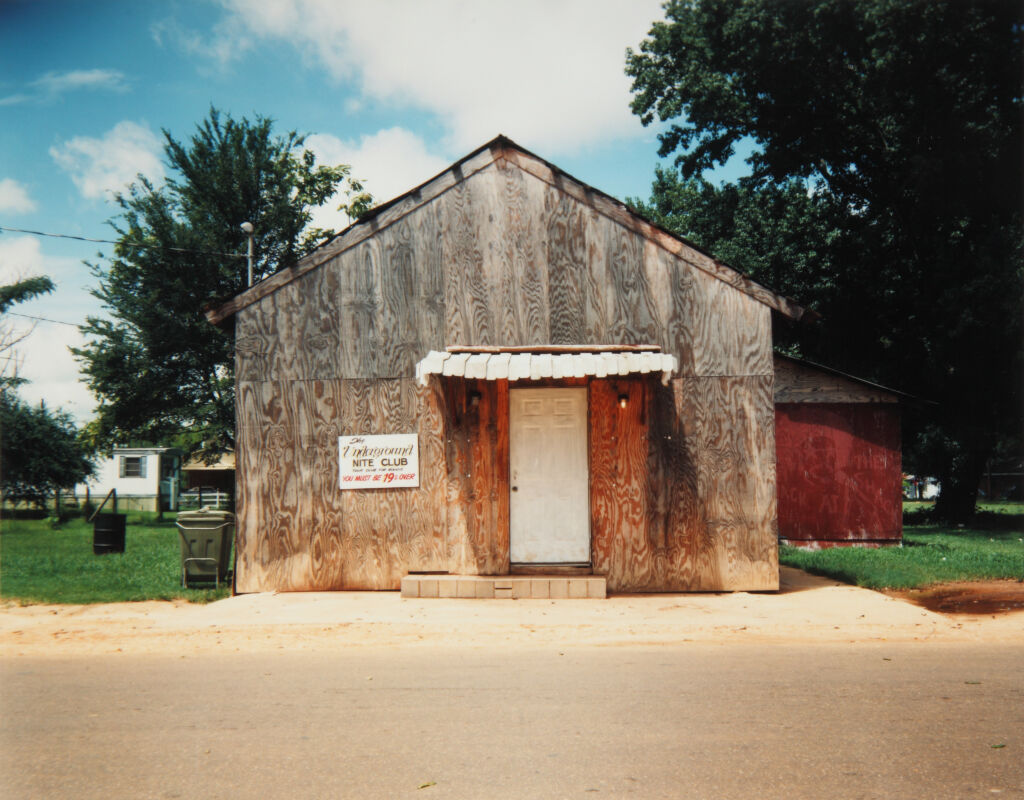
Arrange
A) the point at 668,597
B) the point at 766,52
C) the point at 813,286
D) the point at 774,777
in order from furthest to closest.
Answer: the point at 813,286, the point at 766,52, the point at 668,597, the point at 774,777

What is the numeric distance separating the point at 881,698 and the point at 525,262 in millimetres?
6791

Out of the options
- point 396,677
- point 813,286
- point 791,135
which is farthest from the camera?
point 813,286

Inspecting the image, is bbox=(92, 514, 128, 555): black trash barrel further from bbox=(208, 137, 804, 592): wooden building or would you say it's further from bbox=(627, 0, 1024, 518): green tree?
bbox=(627, 0, 1024, 518): green tree

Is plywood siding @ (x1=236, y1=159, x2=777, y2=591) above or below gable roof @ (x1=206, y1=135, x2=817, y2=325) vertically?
below

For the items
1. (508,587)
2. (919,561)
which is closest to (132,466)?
(508,587)

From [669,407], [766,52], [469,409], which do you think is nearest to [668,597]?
[669,407]

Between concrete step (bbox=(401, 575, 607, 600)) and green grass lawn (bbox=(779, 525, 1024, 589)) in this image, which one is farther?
green grass lawn (bbox=(779, 525, 1024, 589))

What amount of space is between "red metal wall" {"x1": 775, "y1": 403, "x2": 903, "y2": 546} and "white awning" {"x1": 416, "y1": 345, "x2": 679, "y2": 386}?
25.9 ft

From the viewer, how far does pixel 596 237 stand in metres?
10.6

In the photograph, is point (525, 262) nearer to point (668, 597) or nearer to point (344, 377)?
point (344, 377)

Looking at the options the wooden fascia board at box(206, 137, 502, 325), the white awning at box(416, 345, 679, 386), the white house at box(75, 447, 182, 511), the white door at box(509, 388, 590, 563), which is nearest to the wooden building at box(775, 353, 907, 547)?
the white door at box(509, 388, 590, 563)

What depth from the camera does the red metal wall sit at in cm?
1644

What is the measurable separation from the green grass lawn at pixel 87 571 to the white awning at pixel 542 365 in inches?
169

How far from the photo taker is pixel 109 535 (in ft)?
54.7
